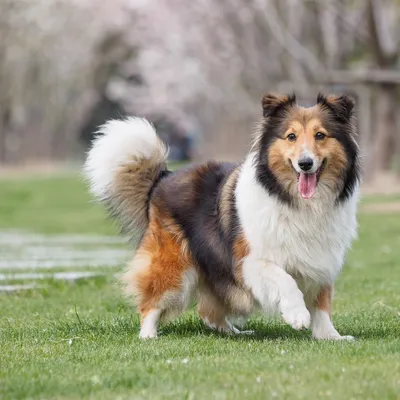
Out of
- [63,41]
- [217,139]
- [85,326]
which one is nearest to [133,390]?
[85,326]

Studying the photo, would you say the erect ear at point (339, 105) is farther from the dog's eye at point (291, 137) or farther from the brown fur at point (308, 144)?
the dog's eye at point (291, 137)

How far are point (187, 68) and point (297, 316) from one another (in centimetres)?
3747

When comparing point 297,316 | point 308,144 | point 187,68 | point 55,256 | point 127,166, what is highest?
point 308,144

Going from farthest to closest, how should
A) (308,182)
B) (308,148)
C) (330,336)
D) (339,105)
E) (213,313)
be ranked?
(213,313) < (330,336) < (339,105) < (308,182) < (308,148)

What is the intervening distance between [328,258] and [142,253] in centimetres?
144

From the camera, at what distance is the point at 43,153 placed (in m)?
50.4

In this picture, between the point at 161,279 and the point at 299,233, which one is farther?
the point at 161,279

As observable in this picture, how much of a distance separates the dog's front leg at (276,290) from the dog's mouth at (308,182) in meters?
0.54

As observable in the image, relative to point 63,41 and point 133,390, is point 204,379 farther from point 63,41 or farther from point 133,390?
point 63,41

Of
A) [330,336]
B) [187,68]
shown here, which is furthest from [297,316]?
[187,68]

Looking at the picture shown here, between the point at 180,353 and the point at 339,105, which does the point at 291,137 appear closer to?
the point at 339,105

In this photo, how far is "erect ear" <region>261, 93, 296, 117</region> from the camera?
23.9 feet

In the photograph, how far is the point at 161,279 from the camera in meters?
7.60

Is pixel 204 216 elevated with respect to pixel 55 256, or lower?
elevated
